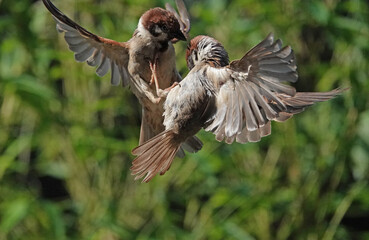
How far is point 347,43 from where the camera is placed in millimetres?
2676

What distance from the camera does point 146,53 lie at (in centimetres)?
140

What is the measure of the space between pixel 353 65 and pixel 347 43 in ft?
0.46

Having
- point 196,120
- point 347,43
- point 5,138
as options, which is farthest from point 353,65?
point 196,120

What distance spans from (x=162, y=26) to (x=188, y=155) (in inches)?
52.4

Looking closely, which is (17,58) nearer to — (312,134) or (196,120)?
(312,134)

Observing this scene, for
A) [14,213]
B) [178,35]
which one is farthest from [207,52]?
[14,213]

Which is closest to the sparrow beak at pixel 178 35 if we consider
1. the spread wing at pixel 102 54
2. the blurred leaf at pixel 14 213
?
the spread wing at pixel 102 54

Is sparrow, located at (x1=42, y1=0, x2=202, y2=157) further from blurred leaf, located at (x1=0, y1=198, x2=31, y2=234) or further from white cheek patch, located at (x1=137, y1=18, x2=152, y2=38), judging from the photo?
blurred leaf, located at (x1=0, y1=198, x2=31, y2=234)

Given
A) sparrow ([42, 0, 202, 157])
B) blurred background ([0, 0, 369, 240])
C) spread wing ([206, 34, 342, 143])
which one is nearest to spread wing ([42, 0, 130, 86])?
sparrow ([42, 0, 202, 157])

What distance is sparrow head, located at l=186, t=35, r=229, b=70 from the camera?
1.31m

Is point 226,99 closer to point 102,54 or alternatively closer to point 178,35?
point 178,35

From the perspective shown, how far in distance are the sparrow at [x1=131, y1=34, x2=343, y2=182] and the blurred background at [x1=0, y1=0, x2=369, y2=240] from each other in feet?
3.67

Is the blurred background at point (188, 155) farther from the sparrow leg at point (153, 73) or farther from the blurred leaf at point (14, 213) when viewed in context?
the sparrow leg at point (153, 73)

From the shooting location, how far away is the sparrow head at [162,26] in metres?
1.32
